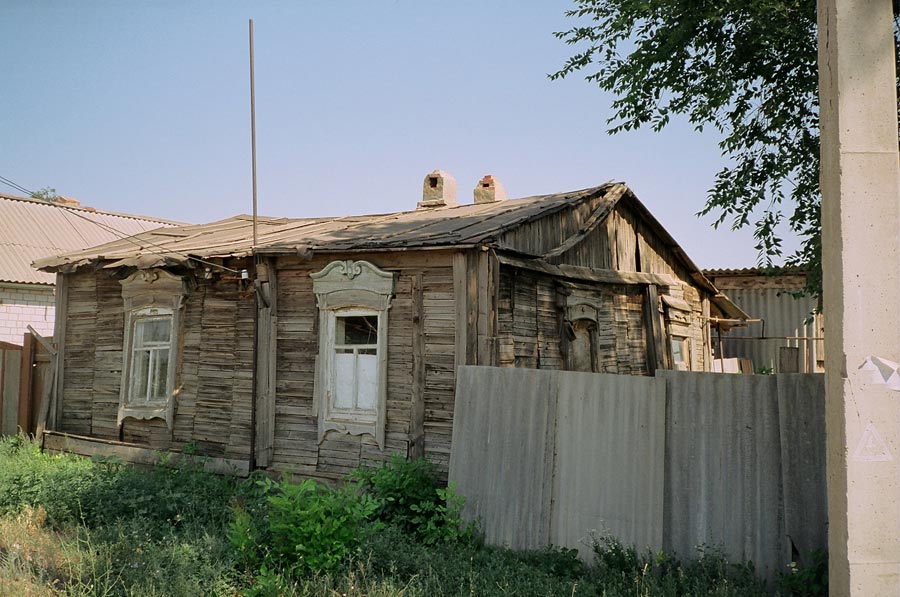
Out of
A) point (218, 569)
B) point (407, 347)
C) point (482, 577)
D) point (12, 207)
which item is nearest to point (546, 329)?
point (407, 347)

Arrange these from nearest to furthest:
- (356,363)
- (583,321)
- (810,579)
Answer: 1. (810,579)
2. (356,363)
3. (583,321)

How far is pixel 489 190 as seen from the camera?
14352 mm

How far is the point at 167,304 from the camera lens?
12.4 m

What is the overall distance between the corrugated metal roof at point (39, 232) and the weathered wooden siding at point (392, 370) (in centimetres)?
1078

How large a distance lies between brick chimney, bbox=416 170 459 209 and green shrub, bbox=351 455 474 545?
607 cm

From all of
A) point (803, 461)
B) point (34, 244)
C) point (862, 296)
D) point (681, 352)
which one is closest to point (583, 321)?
point (681, 352)

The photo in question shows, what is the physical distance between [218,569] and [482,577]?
228 centimetres

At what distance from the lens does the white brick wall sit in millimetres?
19844

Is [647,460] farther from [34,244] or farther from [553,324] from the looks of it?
[34,244]

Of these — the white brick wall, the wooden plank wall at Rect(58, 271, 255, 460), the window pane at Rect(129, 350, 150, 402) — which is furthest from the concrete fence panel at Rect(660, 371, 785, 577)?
the white brick wall

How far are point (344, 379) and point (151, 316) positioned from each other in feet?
14.2

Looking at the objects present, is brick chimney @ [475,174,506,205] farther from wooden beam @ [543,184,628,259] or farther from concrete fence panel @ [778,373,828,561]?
concrete fence panel @ [778,373,828,561]

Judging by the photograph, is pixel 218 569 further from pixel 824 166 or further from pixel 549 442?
pixel 824 166

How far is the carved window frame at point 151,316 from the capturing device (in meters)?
12.2
